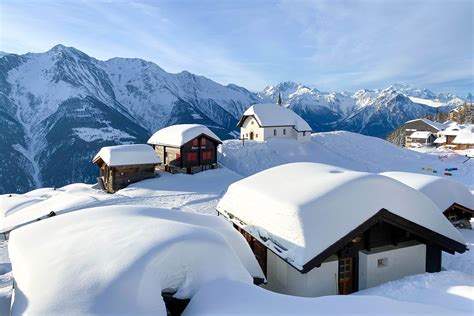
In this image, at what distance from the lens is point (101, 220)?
380 inches

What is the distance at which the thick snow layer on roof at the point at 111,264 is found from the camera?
6398 mm

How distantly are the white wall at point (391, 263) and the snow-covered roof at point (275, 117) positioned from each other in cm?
3848

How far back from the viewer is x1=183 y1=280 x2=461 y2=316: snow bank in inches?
270

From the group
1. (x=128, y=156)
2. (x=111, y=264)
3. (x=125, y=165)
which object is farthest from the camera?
(x=128, y=156)

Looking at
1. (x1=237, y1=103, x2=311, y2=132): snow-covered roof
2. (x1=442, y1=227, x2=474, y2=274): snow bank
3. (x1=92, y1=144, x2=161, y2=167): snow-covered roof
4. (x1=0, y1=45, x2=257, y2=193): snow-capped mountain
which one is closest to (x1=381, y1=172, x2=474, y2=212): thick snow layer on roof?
(x1=442, y1=227, x2=474, y2=274): snow bank

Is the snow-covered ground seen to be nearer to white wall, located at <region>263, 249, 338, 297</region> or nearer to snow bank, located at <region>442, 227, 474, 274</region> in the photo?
snow bank, located at <region>442, 227, 474, 274</region>

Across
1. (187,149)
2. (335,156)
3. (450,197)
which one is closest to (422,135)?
(335,156)

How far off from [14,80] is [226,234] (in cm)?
23538

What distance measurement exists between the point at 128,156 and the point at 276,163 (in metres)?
19.3

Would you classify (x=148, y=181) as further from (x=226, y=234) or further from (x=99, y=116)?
(x=99, y=116)

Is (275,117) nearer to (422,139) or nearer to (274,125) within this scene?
(274,125)

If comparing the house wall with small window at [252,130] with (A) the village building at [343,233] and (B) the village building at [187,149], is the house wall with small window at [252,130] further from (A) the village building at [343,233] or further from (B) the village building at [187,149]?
(A) the village building at [343,233]

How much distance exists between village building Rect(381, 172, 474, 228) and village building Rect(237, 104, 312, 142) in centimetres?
3061

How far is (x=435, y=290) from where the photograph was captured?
1128 centimetres
